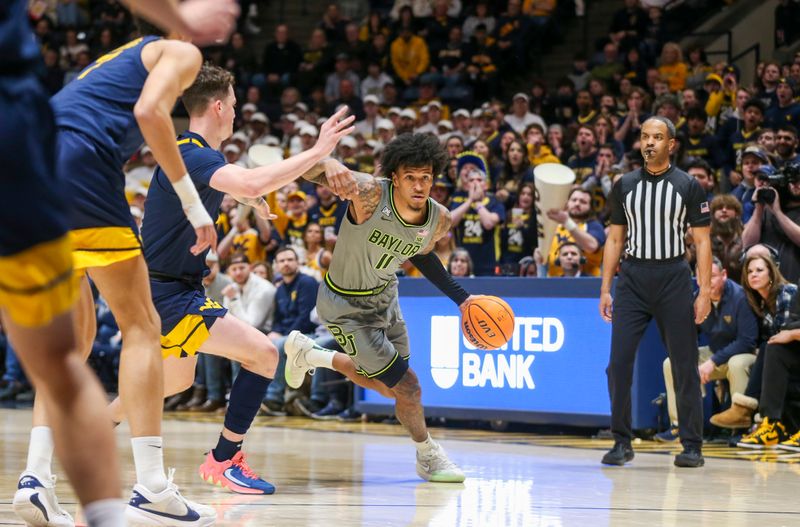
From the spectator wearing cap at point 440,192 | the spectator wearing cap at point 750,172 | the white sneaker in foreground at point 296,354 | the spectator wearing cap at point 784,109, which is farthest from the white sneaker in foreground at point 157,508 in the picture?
the spectator wearing cap at point 784,109

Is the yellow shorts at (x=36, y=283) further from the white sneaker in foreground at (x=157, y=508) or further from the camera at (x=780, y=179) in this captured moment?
the camera at (x=780, y=179)

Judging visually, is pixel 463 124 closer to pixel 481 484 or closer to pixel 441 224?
pixel 441 224

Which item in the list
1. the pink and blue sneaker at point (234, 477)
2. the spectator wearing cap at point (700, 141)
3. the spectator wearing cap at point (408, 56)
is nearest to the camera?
the pink and blue sneaker at point (234, 477)

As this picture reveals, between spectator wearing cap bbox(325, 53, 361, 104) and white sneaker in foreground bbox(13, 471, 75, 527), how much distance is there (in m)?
14.5

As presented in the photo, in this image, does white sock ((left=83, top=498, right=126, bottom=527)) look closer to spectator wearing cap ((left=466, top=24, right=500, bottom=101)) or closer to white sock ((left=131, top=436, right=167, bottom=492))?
white sock ((left=131, top=436, right=167, bottom=492))

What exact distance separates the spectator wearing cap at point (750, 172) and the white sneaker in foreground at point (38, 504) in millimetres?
7363

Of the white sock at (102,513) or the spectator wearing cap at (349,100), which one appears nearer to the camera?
the white sock at (102,513)

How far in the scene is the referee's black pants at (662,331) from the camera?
25.4 ft

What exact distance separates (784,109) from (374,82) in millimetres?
7627

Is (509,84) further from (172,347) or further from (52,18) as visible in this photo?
(172,347)

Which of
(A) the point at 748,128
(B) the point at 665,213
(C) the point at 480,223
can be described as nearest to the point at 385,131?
(C) the point at 480,223

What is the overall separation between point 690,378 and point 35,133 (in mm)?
5782

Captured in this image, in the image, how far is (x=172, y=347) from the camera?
19.2 ft

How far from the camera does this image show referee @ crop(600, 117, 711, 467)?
305 inches
